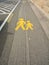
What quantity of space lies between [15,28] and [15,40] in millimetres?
3130

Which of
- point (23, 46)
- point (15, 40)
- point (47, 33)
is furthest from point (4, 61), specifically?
point (47, 33)

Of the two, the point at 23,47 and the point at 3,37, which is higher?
the point at 23,47

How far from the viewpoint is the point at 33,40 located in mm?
10969

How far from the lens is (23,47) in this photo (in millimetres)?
9656

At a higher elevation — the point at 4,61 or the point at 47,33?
the point at 4,61

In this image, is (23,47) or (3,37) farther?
(3,37)

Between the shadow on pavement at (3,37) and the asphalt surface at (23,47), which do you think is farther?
the shadow on pavement at (3,37)

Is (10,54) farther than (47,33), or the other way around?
(47,33)

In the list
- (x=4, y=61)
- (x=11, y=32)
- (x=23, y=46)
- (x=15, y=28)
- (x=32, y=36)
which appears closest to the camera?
(x=4, y=61)

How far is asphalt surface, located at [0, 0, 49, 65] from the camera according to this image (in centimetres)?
790

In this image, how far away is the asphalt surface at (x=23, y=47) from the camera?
790cm

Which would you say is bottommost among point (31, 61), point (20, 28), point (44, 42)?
point (20, 28)

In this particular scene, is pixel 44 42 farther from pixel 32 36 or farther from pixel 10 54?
pixel 10 54

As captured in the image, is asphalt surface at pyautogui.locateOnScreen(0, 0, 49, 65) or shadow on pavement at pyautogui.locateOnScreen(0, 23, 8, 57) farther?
shadow on pavement at pyautogui.locateOnScreen(0, 23, 8, 57)
